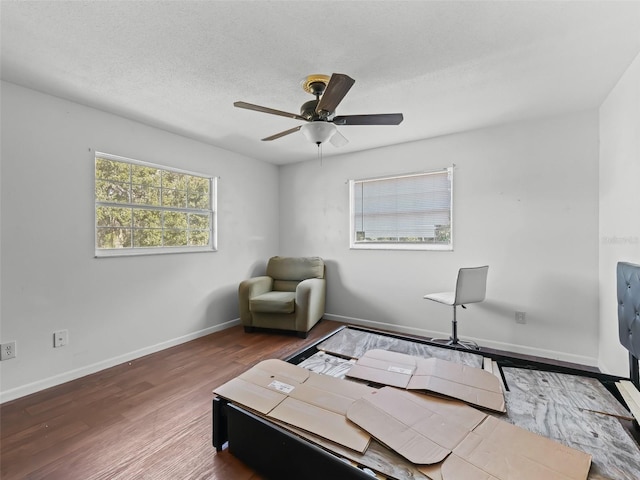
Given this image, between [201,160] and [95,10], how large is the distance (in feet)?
6.72

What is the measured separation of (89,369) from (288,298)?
1894mm

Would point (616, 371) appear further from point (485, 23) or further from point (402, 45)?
point (402, 45)

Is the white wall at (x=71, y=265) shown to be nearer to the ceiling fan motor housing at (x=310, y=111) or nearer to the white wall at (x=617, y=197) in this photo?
the ceiling fan motor housing at (x=310, y=111)

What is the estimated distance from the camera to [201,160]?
3445 mm

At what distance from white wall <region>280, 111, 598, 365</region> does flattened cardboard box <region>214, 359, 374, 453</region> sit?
2.22 metres

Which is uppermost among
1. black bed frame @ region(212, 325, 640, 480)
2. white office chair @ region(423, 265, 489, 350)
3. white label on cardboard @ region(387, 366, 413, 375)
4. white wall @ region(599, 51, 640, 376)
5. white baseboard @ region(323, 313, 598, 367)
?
white wall @ region(599, 51, 640, 376)

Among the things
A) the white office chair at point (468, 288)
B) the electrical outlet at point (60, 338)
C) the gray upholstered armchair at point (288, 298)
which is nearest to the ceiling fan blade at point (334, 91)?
the white office chair at point (468, 288)

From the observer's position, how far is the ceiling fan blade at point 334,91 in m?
1.51

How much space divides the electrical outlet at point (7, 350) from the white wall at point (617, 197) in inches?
169

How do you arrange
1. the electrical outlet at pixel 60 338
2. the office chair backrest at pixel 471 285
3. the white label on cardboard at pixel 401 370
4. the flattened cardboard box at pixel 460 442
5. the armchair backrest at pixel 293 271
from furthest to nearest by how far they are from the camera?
the armchair backrest at pixel 293 271, the office chair backrest at pixel 471 285, the electrical outlet at pixel 60 338, the white label on cardboard at pixel 401 370, the flattened cardboard box at pixel 460 442

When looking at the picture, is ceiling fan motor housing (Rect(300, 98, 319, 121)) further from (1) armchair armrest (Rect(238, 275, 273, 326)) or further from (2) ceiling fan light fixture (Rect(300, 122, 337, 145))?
(1) armchair armrest (Rect(238, 275, 273, 326))

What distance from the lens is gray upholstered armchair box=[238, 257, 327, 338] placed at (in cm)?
328

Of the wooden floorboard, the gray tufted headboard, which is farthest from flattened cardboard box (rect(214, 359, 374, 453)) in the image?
the gray tufted headboard

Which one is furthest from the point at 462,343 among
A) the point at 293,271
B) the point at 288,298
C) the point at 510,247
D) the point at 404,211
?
the point at 293,271
